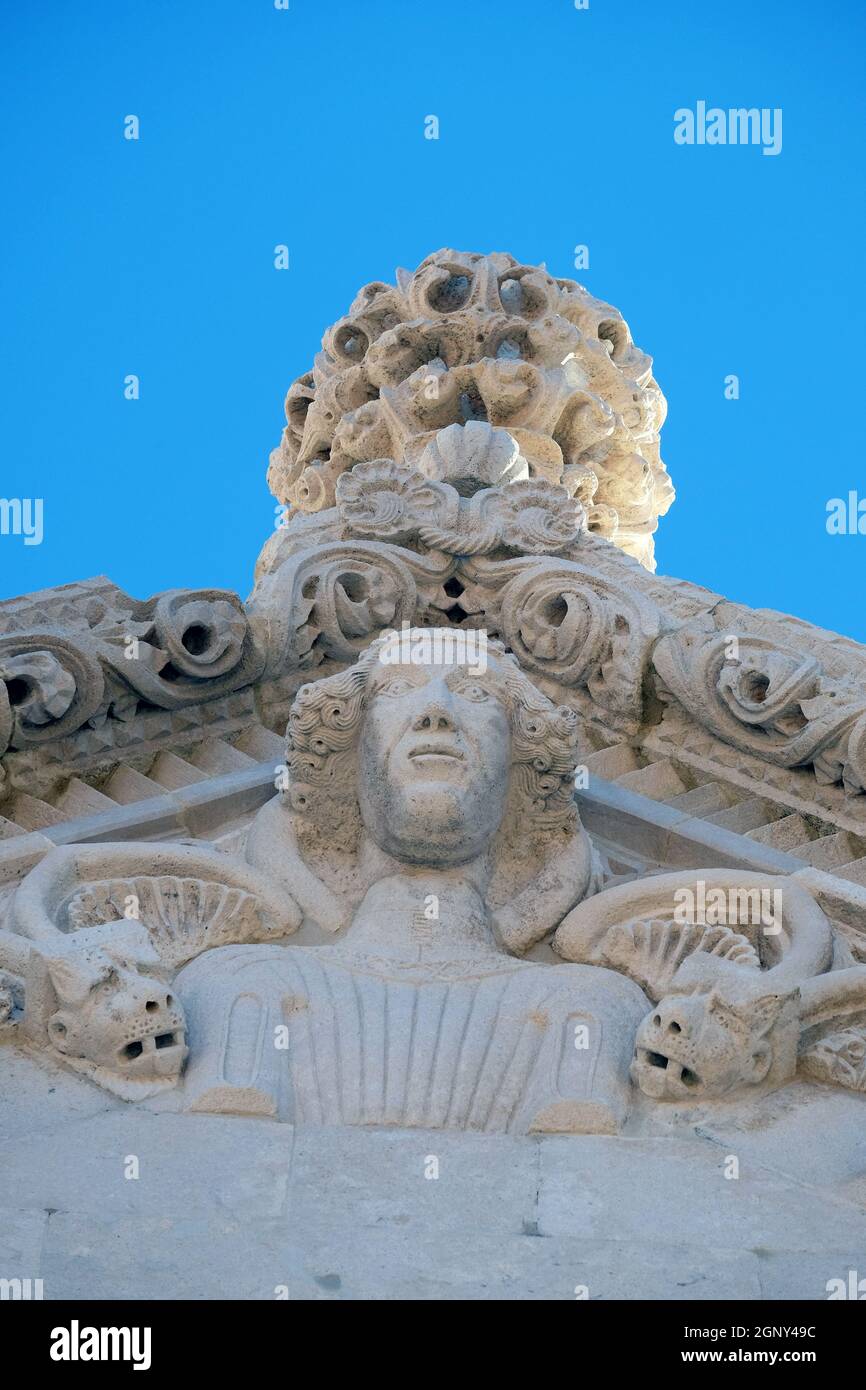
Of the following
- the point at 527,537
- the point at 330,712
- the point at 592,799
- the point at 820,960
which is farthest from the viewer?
the point at 527,537

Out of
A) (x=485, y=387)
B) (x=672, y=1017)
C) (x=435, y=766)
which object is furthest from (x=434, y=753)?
(x=485, y=387)

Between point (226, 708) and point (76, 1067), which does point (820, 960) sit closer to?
point (76, 1067)

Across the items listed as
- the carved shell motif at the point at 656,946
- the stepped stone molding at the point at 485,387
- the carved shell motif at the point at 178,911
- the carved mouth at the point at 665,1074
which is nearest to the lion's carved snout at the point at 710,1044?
the carved mouth at the point at 665,1074

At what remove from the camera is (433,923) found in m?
7.14

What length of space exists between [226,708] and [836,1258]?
425cm

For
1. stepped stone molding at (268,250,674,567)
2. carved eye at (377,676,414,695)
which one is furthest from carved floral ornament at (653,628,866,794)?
stepped stone molding at (268,250,674,567)

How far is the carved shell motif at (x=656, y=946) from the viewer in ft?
23.3

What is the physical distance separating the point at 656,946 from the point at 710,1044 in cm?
88

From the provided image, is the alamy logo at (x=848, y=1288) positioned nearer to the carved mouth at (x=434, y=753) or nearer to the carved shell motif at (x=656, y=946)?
the carved shell motif at (x=656, y=946)

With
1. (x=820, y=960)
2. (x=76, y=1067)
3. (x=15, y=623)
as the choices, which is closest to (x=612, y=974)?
(x=820, y=960)
